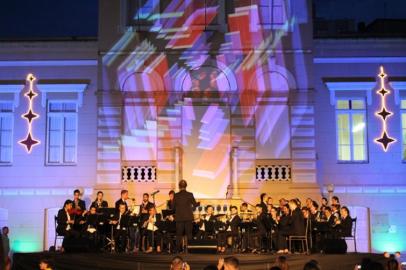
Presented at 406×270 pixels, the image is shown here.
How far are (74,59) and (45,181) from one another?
4.24 meters

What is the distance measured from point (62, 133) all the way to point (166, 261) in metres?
8.56

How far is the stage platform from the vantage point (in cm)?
1457

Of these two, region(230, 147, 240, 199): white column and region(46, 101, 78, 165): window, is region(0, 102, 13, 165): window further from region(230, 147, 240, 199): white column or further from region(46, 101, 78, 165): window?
region(230, 147, 240, 199): white column

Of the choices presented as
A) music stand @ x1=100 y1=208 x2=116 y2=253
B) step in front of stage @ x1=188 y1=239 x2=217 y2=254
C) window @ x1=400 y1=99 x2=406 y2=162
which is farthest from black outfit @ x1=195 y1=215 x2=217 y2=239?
window @ x1=400 y1=99 x2=406 y2=162

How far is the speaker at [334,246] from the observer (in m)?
15.3

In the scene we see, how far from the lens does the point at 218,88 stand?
21.1m

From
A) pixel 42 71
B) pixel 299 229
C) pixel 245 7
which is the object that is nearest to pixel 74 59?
pixel 42 71

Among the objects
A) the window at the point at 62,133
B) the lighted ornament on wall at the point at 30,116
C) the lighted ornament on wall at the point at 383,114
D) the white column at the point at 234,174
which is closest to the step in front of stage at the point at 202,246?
the white column at the point at 234,174

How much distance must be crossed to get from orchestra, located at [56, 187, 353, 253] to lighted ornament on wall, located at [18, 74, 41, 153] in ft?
16.0

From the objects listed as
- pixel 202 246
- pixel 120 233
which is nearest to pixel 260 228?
pixel 202 246

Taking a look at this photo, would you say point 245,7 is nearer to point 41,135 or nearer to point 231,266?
point 41,135

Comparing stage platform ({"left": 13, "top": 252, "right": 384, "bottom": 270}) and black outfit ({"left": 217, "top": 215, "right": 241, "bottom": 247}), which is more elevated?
black outfit ({"left": 217, "top": 215, "right": 241, "bottom": 247})

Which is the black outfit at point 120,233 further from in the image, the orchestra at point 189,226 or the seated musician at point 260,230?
the seated musician at point 260,230

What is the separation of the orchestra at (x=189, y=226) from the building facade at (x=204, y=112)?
3.70 m
